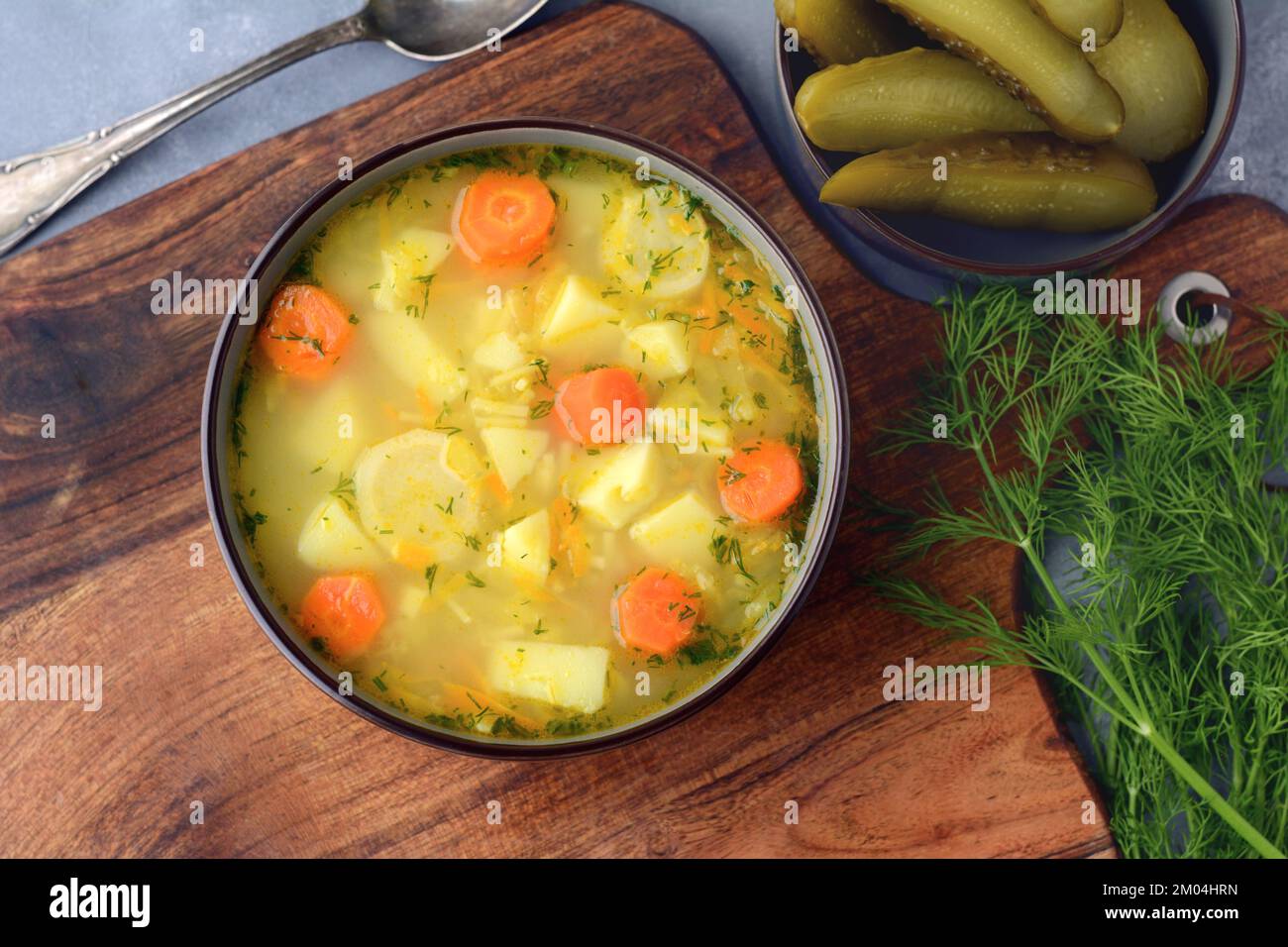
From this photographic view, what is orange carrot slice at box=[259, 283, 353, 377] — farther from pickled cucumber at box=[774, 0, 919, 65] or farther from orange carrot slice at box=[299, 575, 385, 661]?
pickled cucumber at box=[774, 0, 919, 65]

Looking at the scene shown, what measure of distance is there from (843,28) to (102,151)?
1783 millimetres

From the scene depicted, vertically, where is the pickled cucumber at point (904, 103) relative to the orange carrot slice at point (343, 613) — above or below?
above

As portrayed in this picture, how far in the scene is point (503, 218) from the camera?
2371 millimetres

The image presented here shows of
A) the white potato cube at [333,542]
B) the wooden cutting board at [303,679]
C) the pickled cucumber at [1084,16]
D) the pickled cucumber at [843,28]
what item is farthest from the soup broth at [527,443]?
the pickled cucumber at [1084,16]

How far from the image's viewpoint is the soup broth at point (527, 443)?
2.35 m

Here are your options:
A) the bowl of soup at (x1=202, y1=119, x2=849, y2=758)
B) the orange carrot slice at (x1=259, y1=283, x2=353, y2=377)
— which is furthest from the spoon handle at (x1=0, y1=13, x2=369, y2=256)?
the orange carrot slice at (x1=259, y1=283, x2=353, y2=377)

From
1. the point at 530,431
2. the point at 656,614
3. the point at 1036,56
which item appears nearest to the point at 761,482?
the point at 656,614

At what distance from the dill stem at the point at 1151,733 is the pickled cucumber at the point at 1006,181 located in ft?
1.75

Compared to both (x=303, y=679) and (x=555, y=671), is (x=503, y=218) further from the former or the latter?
(x=303, y=679)

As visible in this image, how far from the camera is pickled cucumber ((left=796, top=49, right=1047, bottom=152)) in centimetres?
235

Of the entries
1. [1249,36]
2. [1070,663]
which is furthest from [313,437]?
[1249,36]

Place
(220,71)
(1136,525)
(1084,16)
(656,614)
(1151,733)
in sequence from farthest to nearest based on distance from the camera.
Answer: (220,71)
(1136,525)
(1151,733)
(656,614)
(1084,16)

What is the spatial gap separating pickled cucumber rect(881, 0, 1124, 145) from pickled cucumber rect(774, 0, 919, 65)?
12cm

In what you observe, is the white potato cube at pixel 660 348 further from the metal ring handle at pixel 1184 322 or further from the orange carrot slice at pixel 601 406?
the metal ring handle at pixel 1184 322
